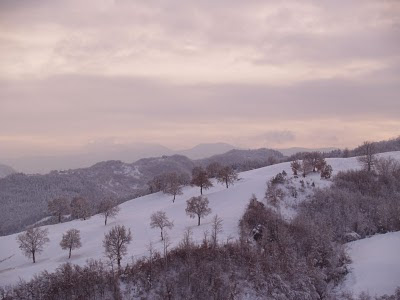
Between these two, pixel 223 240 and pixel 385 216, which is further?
pixel 385 216

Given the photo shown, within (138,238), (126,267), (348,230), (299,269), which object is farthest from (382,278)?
(138,238)

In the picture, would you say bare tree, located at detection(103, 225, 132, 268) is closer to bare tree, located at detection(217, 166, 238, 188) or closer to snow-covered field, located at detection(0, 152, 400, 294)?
snow-covered field, located at detection(0, 152, 400, 294)

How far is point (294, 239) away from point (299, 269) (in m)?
7.90

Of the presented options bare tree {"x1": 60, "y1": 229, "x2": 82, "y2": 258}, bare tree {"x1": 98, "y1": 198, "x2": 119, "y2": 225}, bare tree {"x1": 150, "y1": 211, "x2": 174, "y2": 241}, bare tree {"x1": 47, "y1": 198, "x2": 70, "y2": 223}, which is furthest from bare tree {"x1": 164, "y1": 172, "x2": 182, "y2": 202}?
bare tree {"x1": 60, "y1": 229, "x2": 82, "y2": 258}

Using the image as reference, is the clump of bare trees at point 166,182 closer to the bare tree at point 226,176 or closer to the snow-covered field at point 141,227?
the snow-covered field at point 141,227

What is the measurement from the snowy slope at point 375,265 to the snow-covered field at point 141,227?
2.12ft

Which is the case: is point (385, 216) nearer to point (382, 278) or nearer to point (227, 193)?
point (382, 278)

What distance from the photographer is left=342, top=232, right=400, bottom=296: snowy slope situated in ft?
176

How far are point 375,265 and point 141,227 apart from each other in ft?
145

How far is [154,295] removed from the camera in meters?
51.4

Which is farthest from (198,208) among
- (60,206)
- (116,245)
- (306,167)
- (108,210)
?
(60,206)

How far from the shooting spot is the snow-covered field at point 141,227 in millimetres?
66312

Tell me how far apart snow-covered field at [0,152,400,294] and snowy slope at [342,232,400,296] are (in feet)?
2.12

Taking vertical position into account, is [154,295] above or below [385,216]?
below
